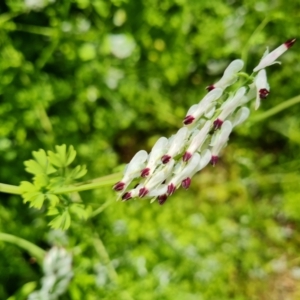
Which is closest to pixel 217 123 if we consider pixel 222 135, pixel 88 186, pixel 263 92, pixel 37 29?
pixel 222 135

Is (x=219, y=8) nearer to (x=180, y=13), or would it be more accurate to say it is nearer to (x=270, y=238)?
(x=180, y=13)

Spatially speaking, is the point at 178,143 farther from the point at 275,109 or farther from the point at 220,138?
the point at 275,109

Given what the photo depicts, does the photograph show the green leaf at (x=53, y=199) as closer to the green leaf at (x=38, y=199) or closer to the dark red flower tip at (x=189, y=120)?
the green leaf at (x=38, y=199)

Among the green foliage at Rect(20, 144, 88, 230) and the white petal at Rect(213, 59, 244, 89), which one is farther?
the green foliage at Rect(20, 144, 88, 230)

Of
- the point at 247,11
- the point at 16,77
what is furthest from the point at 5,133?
the point at 247,11

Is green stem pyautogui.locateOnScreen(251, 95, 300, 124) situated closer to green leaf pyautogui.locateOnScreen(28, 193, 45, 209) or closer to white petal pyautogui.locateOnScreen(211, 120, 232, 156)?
white petal pyautogui.locateOnScreen(211, 120, 232, 156)

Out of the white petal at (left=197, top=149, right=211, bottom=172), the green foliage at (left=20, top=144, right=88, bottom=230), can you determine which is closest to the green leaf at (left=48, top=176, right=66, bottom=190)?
the green foliage at (left=20, top=144, right=88, bottom=230)
